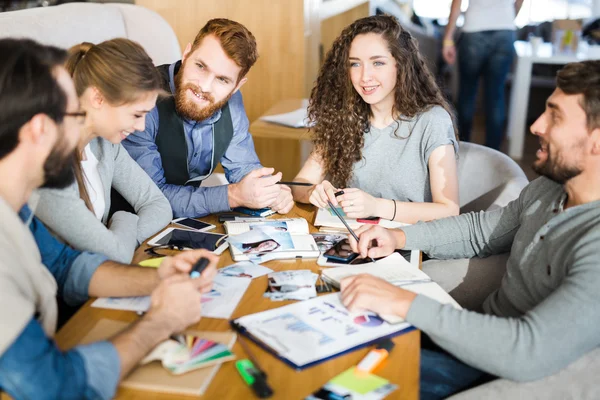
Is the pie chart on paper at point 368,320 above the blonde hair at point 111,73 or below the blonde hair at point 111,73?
below

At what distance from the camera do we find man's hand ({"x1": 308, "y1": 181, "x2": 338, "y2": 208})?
6.14 feet

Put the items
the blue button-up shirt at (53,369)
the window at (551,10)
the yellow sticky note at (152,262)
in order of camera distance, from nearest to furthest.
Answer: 1. the blue button-up shirt at (53,369)
2. the yellow sticky note at (152,262)
3. the window at (551,10)

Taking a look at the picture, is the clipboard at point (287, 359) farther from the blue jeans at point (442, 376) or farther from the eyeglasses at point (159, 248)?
the eyeglasses at point (159, 248)

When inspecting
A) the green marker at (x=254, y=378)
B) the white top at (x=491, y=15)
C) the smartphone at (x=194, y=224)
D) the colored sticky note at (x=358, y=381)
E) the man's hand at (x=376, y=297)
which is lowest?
the smartphone at (x=194, y=224)

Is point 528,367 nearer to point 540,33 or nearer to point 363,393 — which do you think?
point 363,393

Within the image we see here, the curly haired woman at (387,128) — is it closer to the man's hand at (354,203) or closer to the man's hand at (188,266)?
the man's hand at (354,203)

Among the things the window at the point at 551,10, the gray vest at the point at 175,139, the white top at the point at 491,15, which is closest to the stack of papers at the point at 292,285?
the gray vest at the point at 175,139

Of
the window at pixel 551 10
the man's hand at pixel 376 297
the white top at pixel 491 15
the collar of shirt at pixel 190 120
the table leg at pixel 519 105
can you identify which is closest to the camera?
the man's hand at pixel 376 297

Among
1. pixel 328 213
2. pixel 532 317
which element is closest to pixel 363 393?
pixel 532 317

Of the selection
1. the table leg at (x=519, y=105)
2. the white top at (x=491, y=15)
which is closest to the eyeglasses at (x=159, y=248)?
the white top at (x=491, y=15)

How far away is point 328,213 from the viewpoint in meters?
1.90

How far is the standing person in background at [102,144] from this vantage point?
1.47 meters

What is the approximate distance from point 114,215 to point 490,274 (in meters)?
1.08

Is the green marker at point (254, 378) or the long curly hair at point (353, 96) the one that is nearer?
the green marker at point (254, 378)
